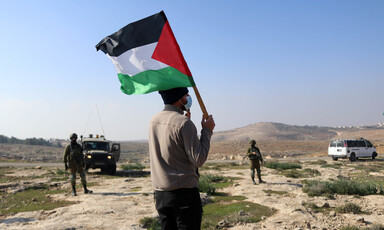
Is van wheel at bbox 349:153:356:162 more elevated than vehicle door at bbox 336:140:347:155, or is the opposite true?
vehicle door at bbox 336:140:347:155

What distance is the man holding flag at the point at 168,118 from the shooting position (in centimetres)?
242

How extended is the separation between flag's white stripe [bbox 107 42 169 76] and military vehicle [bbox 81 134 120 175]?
13165 mm

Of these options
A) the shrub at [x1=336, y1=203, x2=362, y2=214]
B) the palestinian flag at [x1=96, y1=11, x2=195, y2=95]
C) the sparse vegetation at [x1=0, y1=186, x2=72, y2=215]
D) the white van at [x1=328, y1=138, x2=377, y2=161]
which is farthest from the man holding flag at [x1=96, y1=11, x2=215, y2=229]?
the white van at [x1=328, y1=138, x2=377, y2=161]

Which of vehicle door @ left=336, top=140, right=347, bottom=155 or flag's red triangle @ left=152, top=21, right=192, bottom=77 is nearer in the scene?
flag's red triangle @ left=152, top=21, right=192, bottom=77

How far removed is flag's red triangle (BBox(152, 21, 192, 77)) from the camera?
3253 mm

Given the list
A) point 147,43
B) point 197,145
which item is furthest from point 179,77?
point 197,145

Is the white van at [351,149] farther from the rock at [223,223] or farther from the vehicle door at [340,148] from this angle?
the rock at [223,223]

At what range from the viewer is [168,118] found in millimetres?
2535

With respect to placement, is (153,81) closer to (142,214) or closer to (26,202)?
(142,214)

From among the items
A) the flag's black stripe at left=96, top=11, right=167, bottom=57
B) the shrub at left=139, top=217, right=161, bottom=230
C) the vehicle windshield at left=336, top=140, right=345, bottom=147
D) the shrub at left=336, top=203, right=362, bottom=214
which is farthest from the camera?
the vehicle windshield at left=336, top=140, right=345, bottom=147

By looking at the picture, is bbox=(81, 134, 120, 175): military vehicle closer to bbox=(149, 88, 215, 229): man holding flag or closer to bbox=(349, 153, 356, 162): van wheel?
bbox=(149, 88, 215, 229): man holding flag

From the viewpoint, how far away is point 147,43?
138 inches

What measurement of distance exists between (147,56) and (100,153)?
13.6 m

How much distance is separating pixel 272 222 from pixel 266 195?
315cm
